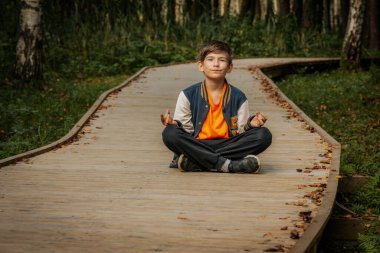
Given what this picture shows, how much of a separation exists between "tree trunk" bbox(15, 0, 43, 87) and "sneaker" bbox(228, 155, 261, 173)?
9.05m

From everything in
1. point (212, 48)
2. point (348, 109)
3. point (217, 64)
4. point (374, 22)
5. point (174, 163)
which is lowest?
point (348, 109)

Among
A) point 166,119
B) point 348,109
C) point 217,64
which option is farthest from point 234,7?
point 166,119

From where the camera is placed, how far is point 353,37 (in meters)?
19.5

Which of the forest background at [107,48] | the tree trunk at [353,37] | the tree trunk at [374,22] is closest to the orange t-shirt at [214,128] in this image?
the forest background at [107,48]

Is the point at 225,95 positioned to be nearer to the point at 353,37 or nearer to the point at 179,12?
the point at 353,37

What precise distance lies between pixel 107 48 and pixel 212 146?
15.0m

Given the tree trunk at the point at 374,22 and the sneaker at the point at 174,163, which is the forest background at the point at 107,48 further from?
the sneaker at the point at 174,163

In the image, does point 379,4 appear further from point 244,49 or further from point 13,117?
point 13,117

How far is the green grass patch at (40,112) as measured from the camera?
380 inches

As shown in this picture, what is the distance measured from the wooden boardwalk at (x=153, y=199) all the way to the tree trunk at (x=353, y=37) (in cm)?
1055

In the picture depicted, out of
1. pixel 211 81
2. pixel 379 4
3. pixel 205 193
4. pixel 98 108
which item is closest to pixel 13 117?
pixel 98 108

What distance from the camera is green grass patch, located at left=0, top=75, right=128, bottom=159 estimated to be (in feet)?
31.7

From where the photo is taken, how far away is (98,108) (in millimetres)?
11305

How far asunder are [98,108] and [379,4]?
1532 centimetres
